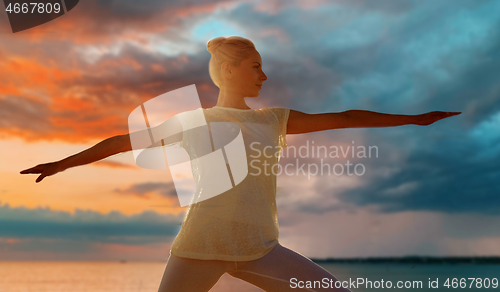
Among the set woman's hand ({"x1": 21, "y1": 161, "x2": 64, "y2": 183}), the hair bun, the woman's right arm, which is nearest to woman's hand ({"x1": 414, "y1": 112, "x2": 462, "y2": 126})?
the hair bun

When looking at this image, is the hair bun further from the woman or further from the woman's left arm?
the woman's left arm

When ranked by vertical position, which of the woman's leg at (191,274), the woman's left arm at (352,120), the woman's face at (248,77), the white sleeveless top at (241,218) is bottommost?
the woman's leg at (191,274)

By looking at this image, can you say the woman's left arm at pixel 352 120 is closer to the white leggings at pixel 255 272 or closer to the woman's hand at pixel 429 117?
the woman's hand at pixel 429 117

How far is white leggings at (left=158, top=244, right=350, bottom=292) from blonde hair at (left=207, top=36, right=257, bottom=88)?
119 centimetres

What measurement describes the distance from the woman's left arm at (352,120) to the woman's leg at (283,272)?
80 centimetres

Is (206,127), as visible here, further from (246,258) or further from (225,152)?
(246,258)

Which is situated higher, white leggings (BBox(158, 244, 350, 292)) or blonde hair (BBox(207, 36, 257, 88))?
blonde hair (BBox(207, 36, 257, 88))

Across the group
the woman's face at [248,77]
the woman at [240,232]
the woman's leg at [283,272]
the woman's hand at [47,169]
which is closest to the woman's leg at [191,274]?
the woman at [240,232]

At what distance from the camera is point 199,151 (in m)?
2.42

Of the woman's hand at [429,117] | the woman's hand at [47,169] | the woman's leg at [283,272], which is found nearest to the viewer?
the woman's leg at [283,272]

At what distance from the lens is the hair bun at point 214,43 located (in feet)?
8.81

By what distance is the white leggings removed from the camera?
85.0 inches

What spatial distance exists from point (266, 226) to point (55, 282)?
15.3m

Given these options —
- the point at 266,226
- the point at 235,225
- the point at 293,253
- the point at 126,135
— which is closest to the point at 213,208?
the point at 235,225
